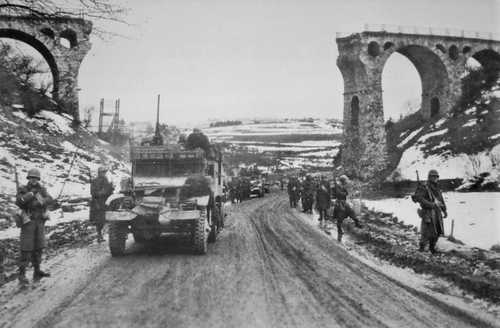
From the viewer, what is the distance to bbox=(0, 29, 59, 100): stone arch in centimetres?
2919

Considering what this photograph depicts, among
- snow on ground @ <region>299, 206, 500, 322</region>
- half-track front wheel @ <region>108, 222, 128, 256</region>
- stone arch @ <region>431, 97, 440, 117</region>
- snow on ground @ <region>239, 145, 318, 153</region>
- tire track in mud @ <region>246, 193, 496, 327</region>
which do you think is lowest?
tire track in mud @ <region>246, 193, 496, 327</region>

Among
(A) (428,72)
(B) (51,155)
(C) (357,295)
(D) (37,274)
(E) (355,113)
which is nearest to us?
(C) (357,295)

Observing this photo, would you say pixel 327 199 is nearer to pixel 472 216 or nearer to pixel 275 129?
pixel 472 216

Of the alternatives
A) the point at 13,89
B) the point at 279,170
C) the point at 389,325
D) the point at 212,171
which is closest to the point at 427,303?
the point at 389,325

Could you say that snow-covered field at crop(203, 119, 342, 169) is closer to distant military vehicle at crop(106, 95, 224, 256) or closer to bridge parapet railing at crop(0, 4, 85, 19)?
distant military vehicle at crop(106, 95, 224, 256)

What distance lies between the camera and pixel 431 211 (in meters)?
9.41

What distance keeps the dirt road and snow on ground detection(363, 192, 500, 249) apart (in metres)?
3.15

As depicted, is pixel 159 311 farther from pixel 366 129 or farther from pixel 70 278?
pixel 366 129

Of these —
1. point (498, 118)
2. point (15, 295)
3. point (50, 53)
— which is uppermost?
point (50, 53)

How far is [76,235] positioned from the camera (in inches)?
484

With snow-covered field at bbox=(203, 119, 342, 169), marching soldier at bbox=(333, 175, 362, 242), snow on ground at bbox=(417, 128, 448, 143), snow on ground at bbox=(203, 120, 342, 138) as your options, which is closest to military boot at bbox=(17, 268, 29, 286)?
marching soldier at bbox=(333, 175, 362, 242)

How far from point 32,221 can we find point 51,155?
16813 millimetres

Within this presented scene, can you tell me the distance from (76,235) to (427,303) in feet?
29.8

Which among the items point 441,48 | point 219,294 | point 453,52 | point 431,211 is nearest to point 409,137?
point 441,48
